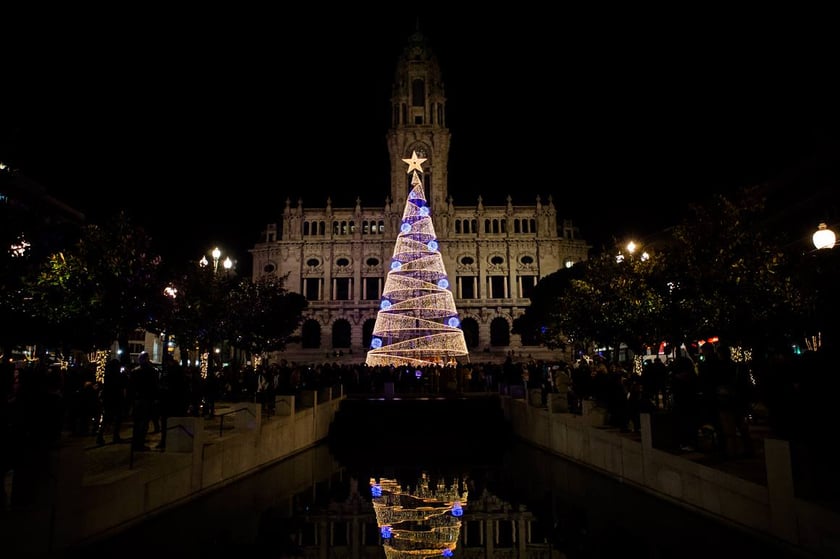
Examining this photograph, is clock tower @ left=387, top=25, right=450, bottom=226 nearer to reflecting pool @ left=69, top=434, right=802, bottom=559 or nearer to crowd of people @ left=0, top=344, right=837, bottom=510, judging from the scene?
crowd of people @ left=0, top=344, right=837, bottom=510

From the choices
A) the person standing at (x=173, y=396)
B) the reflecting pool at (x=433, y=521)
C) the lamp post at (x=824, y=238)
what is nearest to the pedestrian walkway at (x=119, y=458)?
the person standing at (x=173, y=396)

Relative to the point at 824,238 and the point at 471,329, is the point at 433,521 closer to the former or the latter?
the point at 824,238

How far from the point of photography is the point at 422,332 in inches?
1521

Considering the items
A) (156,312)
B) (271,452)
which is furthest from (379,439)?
(156,312)

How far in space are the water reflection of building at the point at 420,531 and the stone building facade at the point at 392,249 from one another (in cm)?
4995

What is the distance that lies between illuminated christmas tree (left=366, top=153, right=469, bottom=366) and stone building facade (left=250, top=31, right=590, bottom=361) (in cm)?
2443

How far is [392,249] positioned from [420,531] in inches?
2161

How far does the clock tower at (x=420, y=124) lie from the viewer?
66.2 m

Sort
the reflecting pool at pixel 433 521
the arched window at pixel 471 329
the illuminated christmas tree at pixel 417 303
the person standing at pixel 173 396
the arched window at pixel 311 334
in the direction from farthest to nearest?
the arched window at pixel 471 329
the arched window at pixel 311 334
the illuminated christmas tree at pixel 417 303
the person standing at pixel 173 396
the reflecting pool at pixel 433 521

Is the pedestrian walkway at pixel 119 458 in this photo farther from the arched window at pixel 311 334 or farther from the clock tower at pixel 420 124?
the clock tower at pixel 420 124

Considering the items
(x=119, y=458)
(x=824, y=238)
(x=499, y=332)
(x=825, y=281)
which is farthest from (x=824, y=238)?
(x=499, y=332)

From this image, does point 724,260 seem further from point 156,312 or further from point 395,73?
point 395,73

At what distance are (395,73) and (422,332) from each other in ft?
135

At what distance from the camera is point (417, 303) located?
37.1m
